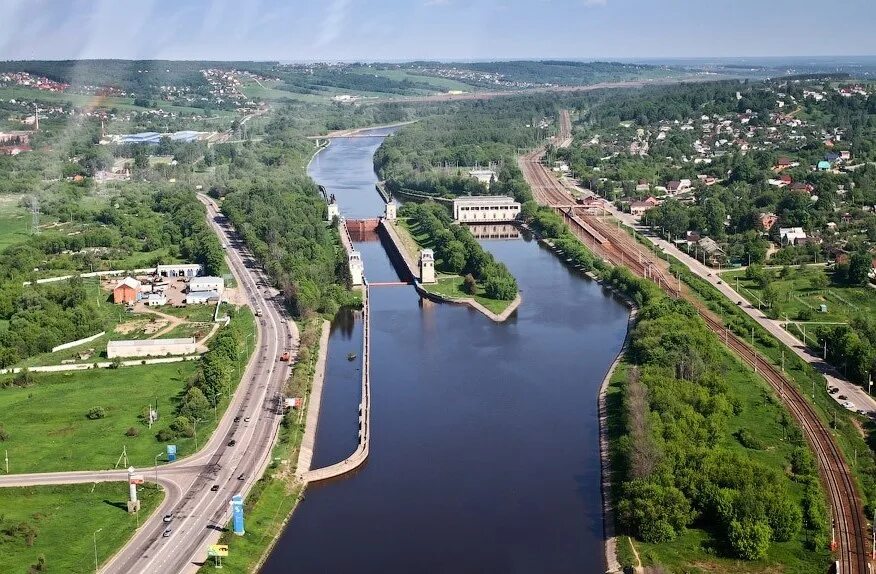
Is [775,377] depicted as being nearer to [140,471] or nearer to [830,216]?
[140,471]

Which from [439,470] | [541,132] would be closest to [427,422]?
[439,470]

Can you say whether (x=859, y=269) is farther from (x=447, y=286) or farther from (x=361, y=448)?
(x=361, y=448)

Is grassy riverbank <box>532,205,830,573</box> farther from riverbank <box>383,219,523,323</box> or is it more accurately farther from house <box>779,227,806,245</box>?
house <box>779,227,806,245</box>

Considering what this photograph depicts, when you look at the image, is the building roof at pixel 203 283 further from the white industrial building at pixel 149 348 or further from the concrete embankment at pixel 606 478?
the concrete embankment at pixel 606 478

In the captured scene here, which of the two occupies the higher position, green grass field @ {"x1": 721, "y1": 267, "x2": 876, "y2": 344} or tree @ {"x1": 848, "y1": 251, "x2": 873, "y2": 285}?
tree @ {"x1": 848, "y1": 251, "x2": 873, "y2": 285}

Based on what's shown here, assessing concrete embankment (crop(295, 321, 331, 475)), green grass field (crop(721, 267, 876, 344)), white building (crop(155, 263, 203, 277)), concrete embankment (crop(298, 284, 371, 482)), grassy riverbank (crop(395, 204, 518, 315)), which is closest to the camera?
concrete embankment (crop(298, 284, 371, 482))

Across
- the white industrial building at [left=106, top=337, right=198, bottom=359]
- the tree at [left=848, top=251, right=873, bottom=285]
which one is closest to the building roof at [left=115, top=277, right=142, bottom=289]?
the white industrial building at [left=106, top=337, right=198, bottom=359]

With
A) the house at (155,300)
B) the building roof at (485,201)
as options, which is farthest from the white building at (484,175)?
the house at (155,300)
